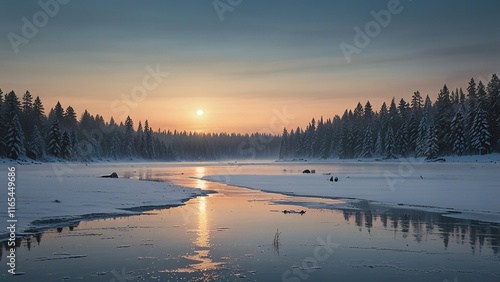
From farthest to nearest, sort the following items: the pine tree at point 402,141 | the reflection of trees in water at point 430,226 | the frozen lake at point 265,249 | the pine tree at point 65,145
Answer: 1. the pine tree at point 402,141
2. the pine tree at point 65,145
3. the reflection of trees in water at point 430,226
4. the frozen lake at point 265,249

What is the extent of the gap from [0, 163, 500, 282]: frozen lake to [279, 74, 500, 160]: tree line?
85730 mm

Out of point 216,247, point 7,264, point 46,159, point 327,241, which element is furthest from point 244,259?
point 46,159

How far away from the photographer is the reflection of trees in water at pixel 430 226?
53.7 ft

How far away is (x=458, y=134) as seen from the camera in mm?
99750

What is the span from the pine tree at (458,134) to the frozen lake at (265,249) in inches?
3389

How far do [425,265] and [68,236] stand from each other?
13.4m

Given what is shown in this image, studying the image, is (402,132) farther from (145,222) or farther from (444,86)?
(145,222)

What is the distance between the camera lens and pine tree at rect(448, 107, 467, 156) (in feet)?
327

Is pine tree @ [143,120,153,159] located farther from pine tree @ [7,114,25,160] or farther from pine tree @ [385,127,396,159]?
pine tree @ [385,127,396,159]

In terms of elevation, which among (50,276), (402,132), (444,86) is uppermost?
(444,86)

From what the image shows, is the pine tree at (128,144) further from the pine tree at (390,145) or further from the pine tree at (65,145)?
the pine tree at (390,145)

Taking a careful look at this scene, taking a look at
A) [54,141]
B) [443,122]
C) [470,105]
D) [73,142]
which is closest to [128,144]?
[73,142]

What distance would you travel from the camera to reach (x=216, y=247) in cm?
1523

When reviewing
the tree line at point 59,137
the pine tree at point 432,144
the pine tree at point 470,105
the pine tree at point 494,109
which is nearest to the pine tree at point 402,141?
the pine tree at point 432,144
